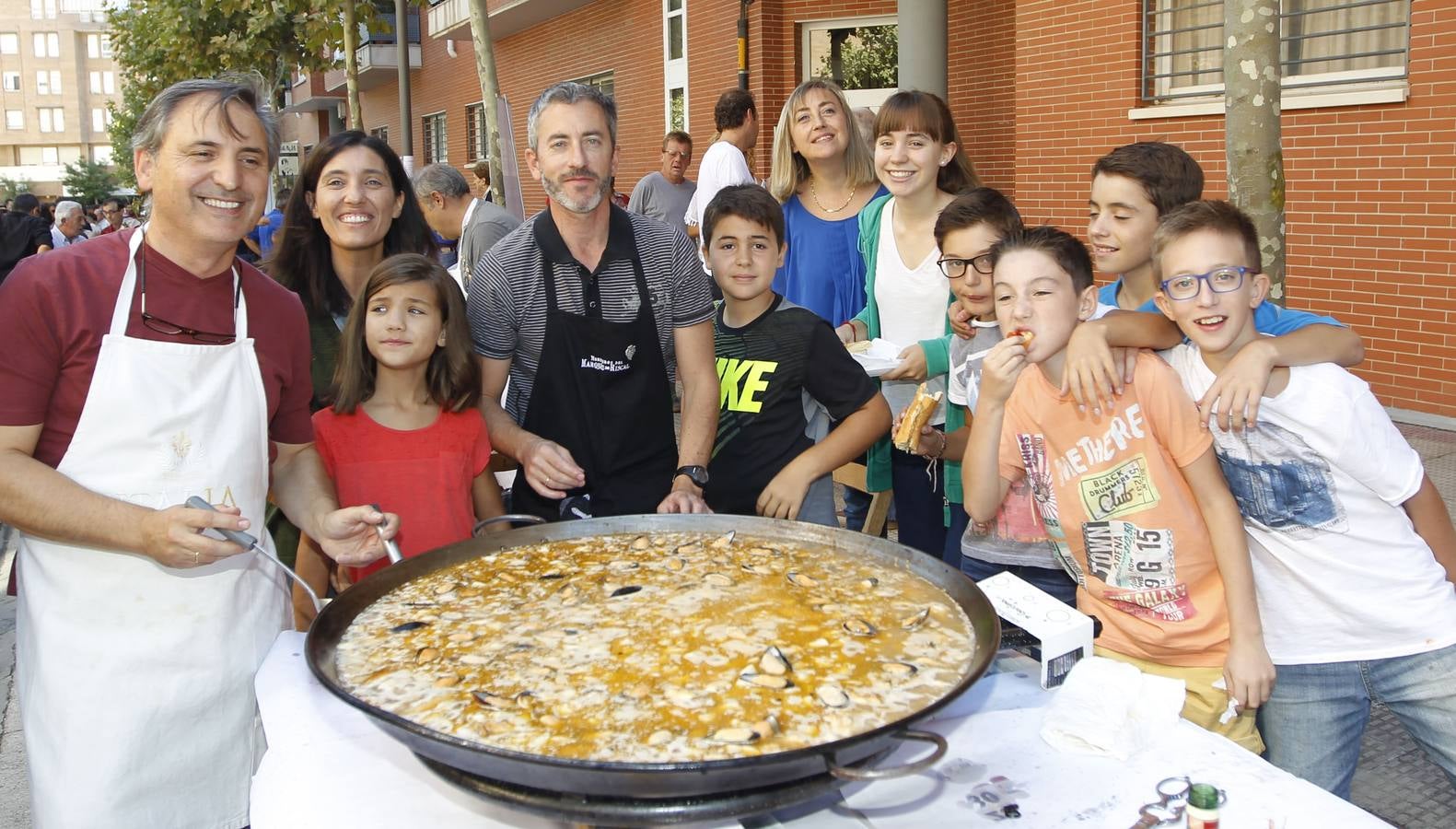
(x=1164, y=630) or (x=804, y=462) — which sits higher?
(x=804, y=462)

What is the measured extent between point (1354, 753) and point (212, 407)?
8.64 ft

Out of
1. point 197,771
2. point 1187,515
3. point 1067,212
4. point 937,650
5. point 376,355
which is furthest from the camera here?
point 1067,212

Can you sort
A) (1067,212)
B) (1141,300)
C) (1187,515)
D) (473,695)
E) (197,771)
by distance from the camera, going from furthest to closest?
(1067,212), (1141,300), (197,771), (1187,515), (473,695)

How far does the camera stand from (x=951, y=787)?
1.85 meters

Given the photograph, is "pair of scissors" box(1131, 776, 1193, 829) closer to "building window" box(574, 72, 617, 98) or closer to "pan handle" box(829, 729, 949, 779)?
"pan handle" box(829, 729, 949, 779)

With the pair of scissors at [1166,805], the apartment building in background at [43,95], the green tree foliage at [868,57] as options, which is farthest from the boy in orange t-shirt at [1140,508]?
the apartment building in background at [43,95]

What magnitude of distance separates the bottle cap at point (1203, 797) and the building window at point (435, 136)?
96.6 ft

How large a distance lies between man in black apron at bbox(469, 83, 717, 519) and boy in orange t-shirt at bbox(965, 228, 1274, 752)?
1002mm

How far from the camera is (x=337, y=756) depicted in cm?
199

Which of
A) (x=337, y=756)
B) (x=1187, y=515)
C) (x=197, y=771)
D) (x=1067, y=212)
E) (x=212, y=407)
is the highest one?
(x=1067, y=212)

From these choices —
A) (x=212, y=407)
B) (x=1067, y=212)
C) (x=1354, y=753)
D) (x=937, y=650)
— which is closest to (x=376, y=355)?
(x=212, y=407)

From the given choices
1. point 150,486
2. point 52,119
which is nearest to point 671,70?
point 150,486

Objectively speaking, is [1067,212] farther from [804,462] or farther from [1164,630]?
[1164,630]

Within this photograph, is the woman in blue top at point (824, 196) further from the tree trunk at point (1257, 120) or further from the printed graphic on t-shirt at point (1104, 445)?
the printed graphic on t-shirt at point (1104, 445)
